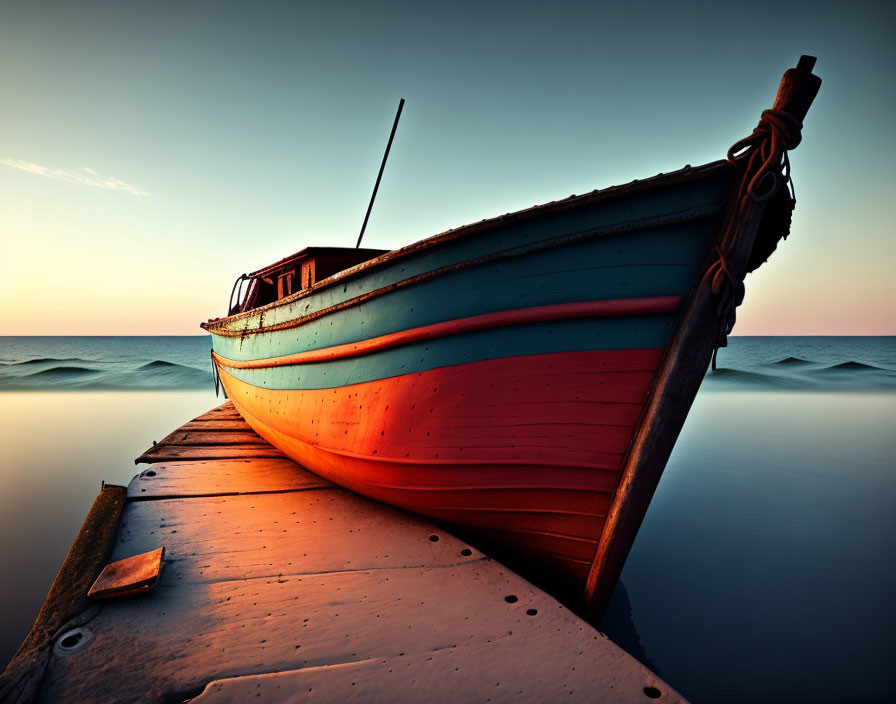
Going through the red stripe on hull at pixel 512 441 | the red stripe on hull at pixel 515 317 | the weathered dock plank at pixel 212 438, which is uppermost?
the red stripe on hull at pixel 515 317

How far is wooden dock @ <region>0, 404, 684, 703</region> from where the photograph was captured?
1.59 meters

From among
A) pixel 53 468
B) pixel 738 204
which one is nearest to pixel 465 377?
pixel 738 204

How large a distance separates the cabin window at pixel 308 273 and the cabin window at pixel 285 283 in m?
0.36

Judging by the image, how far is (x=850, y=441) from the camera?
8.41m

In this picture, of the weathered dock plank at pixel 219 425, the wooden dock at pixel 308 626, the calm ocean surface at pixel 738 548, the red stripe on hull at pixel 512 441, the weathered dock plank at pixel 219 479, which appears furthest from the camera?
the weathered dock plank at pixel 219 425

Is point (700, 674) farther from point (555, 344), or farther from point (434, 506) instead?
point (555, 344)

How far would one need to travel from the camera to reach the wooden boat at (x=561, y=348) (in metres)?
1.95

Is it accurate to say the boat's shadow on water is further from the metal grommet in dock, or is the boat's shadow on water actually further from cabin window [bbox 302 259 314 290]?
cabin window [bbox 302 259 314 290]

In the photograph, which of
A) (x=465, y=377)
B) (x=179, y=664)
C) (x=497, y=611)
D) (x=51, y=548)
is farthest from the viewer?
(x=51, y=548)

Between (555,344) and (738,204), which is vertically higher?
(738,204)

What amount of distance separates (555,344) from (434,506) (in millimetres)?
1450

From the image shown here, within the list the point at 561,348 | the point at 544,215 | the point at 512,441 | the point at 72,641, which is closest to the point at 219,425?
the point at 72,641

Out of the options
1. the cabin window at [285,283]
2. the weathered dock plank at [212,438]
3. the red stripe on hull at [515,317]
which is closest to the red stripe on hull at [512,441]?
the red stripe on hull at [515,317]

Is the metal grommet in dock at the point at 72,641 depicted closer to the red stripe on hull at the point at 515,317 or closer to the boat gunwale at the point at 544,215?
the red stripe on hull at the point at 515,317
